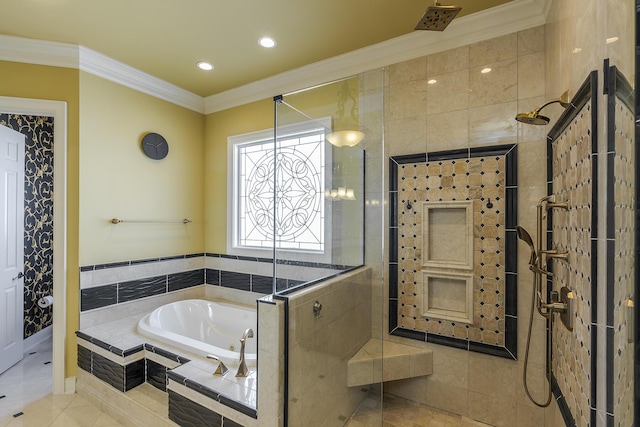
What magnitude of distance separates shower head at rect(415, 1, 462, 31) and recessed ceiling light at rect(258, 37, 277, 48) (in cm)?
128

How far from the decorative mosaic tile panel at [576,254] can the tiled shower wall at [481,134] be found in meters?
0.31

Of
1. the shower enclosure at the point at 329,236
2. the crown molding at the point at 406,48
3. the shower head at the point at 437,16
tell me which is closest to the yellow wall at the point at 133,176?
the crown molding at the point at 406,48

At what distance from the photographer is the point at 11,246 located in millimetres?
2721

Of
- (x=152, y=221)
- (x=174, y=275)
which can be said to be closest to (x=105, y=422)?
(x=174, y=275)

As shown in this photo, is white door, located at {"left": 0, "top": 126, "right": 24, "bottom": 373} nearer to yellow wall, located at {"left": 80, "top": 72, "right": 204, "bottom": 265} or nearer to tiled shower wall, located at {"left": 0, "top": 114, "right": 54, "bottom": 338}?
tiled shower wall, located at {"left": 0, "top": 114, "right": 54, "bottom": 338}

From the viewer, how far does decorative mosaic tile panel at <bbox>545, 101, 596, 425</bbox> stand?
1042 mm

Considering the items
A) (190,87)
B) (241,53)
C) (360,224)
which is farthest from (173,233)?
(360,224)

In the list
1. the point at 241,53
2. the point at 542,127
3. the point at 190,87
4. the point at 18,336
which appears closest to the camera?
the point at 542,127

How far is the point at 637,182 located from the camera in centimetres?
68

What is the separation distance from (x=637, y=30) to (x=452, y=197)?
4.96 feet

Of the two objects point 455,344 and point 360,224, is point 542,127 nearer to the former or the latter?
point 360,224

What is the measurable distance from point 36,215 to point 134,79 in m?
1.94

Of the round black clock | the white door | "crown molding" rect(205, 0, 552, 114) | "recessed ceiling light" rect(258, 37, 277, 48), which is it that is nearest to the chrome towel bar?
the round black clock

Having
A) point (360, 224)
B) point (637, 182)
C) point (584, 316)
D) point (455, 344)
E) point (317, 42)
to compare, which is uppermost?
point (317, 42)
